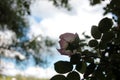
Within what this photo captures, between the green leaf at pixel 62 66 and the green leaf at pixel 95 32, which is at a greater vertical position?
the green leaf at pixel 95 32

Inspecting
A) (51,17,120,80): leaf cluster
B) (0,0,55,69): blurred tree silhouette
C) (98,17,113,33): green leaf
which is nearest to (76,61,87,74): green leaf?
(51,17,120,80): leaf cluster

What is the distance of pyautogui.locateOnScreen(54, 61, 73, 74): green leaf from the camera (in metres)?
1.12

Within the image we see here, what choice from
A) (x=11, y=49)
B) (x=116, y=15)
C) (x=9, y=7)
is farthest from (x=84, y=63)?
(x=11, y=49)

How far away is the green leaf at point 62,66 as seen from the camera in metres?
→ 1.12

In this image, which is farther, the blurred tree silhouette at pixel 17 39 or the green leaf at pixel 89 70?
the blurred tree silhouette at pixel 17 39

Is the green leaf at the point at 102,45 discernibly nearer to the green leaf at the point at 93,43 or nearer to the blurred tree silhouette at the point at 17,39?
the green leaf at the point at 93,43

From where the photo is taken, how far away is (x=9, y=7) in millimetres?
11312

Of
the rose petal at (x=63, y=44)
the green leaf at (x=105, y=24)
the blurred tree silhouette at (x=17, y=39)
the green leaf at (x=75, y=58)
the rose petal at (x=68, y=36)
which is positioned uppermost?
the blurred tree silhouette at (x=17, y=39)

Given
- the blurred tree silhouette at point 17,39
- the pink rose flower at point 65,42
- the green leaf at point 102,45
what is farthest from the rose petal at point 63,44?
the blurred tree silhouette at point 17,39

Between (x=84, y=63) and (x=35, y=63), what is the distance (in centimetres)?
1063

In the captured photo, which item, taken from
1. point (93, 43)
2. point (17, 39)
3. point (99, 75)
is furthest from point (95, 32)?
point (17, 39)

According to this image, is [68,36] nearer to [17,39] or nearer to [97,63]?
[97,63]

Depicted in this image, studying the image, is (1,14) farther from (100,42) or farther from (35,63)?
(100,42)

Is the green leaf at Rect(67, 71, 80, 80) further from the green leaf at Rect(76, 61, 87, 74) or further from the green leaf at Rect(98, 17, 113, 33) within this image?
the green leaf at Rect(98, 17, 113, 33)
